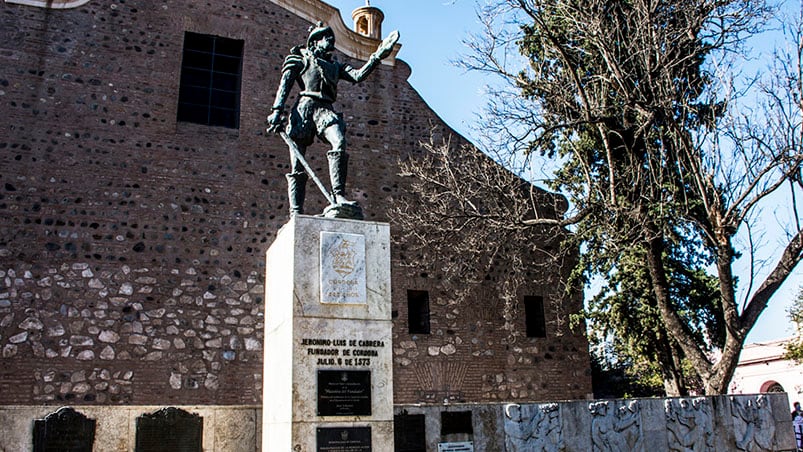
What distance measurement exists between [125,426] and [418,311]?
22.9ft

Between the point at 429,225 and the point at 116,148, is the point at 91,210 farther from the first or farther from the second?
the point at 429,225

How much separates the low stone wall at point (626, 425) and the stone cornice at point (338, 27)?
7671 mm

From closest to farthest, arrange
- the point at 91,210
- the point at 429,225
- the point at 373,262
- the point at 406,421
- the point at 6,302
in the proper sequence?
the point at 373,262
the point at 406,421
the point at 6,302
the point at 91,210
the point at 429,225

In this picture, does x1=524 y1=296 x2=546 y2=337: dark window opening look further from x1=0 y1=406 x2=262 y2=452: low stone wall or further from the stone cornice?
x1=0 y1=406 x2=262 y2=452: low stone wall

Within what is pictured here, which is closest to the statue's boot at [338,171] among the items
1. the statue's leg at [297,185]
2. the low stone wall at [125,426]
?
the statue's leg at [297,185]

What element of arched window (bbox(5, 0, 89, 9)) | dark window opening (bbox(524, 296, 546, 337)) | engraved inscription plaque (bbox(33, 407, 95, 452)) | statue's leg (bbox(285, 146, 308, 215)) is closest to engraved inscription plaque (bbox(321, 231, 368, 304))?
statue's leg (bbox(285, 146, 308, 215))

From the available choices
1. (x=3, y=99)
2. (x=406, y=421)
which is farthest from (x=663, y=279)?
(x=3, y=99)

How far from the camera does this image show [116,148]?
12.1 m

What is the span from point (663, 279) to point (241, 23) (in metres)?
8.76

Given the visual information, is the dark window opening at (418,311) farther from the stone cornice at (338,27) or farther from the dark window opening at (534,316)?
the stone cornice at (338,27)

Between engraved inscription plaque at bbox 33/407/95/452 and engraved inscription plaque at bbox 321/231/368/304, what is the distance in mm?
2638

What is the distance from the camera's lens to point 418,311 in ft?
43.7

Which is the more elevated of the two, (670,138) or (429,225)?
(670,138)

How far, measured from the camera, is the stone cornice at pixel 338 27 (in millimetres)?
14062
